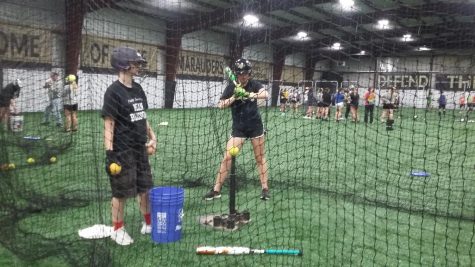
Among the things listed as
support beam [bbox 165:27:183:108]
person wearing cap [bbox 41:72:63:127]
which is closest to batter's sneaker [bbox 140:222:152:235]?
support beam [bbox 165:27:183:108]

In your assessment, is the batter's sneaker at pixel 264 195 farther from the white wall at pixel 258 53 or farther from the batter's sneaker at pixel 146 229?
the white wall at pixel 258 53

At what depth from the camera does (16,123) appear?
884 cm

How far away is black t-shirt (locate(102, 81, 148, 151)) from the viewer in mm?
3250

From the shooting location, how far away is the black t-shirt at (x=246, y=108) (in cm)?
443

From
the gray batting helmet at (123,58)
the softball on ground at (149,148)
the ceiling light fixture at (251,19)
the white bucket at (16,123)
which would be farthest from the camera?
the white bucket at (16,123)

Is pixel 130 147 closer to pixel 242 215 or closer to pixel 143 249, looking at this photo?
pixel 143 249

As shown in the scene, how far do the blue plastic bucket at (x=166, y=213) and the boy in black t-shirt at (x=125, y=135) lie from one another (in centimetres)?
19

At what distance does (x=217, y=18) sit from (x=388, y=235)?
1377cm

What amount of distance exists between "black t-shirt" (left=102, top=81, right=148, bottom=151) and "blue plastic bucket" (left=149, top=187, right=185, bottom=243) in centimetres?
49

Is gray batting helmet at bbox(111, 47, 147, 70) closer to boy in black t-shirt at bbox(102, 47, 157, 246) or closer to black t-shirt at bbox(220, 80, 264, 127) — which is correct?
boy in black t-shirt at bbox(102, 47, 157, 246)

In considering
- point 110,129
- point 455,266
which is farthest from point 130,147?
point 455,266

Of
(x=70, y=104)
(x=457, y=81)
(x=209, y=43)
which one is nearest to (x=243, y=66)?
(x=70, y=104)

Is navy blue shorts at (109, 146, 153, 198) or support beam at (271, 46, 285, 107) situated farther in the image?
support beam at (271, 46, 285, 107)

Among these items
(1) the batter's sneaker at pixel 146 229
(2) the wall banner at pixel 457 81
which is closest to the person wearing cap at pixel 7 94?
(1) the batter's sneaker at pixel 146 229
